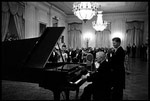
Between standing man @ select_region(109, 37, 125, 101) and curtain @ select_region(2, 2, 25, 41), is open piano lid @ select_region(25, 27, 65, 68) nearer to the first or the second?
standing man @ select_region(109, 37, 125, 101)

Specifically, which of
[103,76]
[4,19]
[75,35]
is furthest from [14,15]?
[75,35]

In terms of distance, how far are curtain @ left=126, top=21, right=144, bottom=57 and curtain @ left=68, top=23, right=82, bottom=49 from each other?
455 centimetres

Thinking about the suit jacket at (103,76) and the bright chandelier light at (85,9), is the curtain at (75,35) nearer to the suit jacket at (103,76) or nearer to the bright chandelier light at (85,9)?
the bright chandelier light at (85,9)

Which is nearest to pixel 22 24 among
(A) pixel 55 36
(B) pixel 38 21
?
(B) pixel 38 21

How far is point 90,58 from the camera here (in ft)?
12.2

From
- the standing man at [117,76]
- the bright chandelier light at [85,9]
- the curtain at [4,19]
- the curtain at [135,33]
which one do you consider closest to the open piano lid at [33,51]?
the standing man at [117,76]

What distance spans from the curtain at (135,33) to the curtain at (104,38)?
5.56 feet

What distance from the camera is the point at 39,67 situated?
242cm

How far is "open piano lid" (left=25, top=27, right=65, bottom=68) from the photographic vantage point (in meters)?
2.46

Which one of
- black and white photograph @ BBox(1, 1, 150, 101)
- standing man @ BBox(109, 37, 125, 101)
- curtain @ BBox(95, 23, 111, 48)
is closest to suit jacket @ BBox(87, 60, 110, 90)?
black and white photograph @ BBox(1, 1, 150, 101)

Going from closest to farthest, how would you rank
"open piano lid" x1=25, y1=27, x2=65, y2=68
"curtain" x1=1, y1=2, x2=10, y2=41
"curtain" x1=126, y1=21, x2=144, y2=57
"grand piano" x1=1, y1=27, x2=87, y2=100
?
1. "grand piano" x1=1, y1=27, x2=87, y2=100
2. "open piano lid" x1=25, y1=27, x2=65, y2=68
3. "curtain" x1=1, y1=2, x2=10, y2=41
4. "curtain" x1=126, y1=21, x2=144, y2=57

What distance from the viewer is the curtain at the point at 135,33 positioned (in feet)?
42.4

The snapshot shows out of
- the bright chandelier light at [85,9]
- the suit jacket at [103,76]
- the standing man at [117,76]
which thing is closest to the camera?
the suit jacket at [103,76]

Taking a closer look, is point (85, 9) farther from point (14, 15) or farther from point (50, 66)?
point (50, 66)
